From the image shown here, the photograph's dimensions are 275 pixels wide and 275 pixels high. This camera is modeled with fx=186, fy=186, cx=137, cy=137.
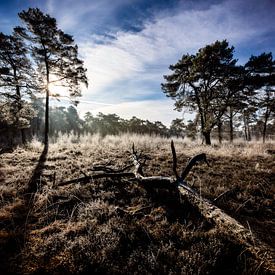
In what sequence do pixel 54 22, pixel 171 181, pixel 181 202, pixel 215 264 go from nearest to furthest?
pixel 215 264 → pixel 181 202 → pixel 171 181 → pixel 54 22

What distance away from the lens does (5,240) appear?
94.0 inches

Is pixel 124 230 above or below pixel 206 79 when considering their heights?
below

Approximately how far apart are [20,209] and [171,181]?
2.72 metres

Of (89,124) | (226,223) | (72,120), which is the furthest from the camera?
(72,120)

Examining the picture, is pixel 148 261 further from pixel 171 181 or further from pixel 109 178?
pixel 109 178

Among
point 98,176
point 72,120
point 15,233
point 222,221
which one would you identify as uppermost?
point 72,120

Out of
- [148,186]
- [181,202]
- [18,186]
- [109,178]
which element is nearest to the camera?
[181,202]

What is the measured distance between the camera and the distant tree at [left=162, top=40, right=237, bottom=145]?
1265 centimetres

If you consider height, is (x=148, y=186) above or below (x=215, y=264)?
above

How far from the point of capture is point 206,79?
1527 cm

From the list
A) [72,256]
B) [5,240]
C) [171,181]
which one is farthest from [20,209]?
[171,181]

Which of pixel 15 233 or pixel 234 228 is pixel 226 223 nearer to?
pixel 234 228

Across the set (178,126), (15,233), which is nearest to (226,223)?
(15,233)

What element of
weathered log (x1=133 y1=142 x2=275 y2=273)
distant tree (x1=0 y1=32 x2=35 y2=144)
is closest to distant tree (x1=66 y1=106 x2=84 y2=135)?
distant tree (x1=0 y1=32 x2=35 y2=144)
